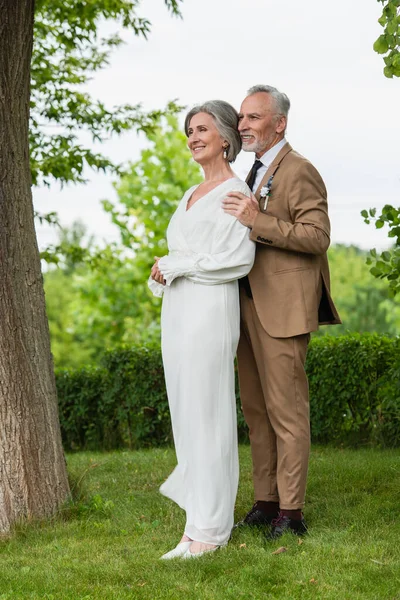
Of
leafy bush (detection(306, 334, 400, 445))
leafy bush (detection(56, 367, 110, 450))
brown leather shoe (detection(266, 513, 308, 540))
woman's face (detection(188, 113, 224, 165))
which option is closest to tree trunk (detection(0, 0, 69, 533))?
woman's face (detection(188, 113, 224, 165))

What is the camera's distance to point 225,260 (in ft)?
14.9

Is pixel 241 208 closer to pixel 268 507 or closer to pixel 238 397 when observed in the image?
pixel 268 507

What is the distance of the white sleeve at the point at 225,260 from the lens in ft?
14.9

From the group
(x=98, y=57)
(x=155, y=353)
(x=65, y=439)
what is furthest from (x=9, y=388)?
(x=98, y=57)

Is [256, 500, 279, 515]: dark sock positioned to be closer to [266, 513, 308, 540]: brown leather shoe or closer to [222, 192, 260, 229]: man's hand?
[266, 513, 308, 540]: brown leather shoe

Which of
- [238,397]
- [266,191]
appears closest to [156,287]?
[266,191]

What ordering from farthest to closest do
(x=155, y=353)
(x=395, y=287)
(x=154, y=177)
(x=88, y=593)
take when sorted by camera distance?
(x=154, y=177) → (x=155, y=353) → (x=395, y=287) → (x=88, y=593)

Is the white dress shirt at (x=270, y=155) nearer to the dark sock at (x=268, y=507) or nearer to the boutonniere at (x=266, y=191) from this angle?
the boutonniere at (x=266, y=191)

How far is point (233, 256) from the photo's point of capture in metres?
4.58

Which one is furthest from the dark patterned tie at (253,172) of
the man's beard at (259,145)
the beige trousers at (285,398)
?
the beige trousers at (285,398)

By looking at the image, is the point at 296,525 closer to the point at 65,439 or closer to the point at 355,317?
the point at 65,439

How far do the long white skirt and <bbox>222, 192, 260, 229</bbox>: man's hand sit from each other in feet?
1.21

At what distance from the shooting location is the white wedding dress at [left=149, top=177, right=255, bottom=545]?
4582 millimetres

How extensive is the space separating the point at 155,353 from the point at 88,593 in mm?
6194
